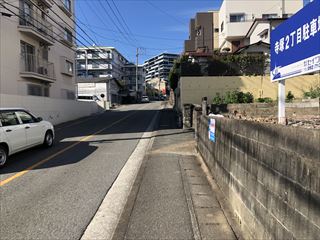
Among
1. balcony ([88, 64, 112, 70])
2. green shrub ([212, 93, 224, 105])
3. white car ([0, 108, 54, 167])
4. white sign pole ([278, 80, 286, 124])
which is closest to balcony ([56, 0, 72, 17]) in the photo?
green shrub ([212, 93, 224, 105])

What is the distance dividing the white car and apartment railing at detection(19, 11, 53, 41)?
1538cm

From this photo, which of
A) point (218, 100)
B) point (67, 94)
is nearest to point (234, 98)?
point (218, 100)

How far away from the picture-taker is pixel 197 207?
18.1 ft

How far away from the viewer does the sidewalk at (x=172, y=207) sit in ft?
14.8

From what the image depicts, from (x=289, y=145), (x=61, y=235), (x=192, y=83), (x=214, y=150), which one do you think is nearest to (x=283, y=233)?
(x=289, y=145)

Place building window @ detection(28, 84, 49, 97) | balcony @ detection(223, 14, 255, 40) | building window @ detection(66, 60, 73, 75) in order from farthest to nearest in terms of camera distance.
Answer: balcony @ detection(223, 14, 255, 40), building window @ detection(66, 60, 73, 75), building window @ detection(28, 84, 49, 97)

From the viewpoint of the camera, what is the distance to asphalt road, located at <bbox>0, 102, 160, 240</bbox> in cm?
477

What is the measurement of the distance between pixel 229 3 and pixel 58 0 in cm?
1984

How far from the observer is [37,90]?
89.0 feet

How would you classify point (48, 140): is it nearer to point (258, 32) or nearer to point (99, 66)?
point (258, 32)

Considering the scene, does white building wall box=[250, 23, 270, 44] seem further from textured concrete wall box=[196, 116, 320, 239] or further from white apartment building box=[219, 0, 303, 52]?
textured concrete wall box=[196, 116, 320, 239]

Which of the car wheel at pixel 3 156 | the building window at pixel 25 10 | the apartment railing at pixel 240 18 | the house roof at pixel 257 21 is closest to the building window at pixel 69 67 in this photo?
the building window at pixel 25 10

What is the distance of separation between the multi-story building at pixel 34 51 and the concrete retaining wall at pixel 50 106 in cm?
31

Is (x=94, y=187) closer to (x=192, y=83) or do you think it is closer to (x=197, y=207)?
(x=197, y=207)
